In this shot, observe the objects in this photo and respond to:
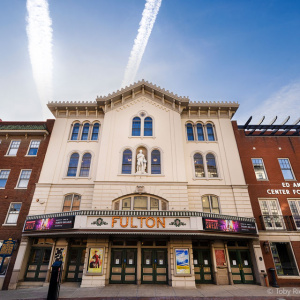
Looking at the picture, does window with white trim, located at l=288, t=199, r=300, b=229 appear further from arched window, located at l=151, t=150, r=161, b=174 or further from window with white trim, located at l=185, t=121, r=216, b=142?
arched window, located at l=151, t=150, r=161, b=174

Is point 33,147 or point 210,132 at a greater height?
point 210,132

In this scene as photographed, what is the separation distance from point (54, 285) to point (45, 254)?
19.3 ft

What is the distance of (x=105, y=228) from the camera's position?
12.7m

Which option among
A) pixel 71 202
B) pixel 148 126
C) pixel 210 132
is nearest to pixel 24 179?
pixel 71 202

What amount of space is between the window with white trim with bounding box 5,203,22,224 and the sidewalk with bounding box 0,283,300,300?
18.4ft

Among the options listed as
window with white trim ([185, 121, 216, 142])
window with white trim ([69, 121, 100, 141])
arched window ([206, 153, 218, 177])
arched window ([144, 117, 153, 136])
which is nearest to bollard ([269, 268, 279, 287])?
arched window ([206, 153, 218, 177])

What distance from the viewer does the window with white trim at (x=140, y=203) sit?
15.5 m

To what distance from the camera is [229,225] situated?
13562 mm

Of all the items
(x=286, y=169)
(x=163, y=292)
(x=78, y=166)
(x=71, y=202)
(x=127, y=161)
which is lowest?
(x=163, y=292)

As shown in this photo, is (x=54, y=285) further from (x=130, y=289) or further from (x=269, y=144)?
(x=269, y=144)

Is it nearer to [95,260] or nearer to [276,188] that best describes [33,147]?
[95,260]

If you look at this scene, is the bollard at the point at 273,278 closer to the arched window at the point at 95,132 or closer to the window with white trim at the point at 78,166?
the window with white trim at the point at 78,166

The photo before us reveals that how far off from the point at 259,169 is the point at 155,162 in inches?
400

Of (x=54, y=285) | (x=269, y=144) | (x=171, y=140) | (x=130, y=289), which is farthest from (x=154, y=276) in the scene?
(x=269, y=144)
